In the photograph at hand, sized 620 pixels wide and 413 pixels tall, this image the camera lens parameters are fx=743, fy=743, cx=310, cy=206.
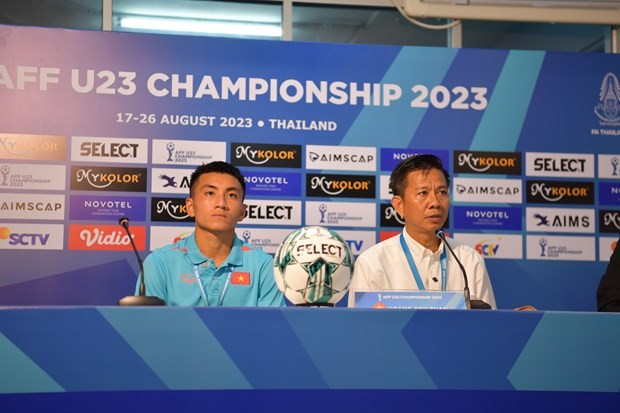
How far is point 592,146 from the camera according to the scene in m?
4.19

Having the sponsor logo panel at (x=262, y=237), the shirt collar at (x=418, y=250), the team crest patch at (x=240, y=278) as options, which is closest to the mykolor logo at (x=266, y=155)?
the sponsor logo panel at (x=262, y=237)

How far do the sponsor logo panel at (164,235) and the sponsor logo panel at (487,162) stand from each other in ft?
4.98

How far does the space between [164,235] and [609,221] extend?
2457 mm

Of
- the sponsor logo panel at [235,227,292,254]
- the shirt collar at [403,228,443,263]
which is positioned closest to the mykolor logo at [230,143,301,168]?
the sponsor logo panel at [235,227,292,254]

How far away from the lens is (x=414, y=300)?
5.64 ft

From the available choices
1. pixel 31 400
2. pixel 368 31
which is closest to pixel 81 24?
pixel 368 31

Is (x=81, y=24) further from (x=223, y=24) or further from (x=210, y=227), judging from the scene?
(x=210, y=227)

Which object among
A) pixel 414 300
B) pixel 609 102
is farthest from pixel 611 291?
pixel 609 102

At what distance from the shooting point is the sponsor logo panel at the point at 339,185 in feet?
13.1

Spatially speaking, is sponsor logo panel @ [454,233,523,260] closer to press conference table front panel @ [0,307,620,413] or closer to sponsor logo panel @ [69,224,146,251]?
sponsor logo panel @ [69,224,146,251]

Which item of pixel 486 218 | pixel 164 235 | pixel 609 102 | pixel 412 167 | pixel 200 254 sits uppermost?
pixel 609 102

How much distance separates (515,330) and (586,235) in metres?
2.86

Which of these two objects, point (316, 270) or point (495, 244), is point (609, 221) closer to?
point (495, 244)

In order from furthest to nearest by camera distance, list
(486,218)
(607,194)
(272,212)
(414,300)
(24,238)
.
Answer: (607,194) < (486,218) < (272,212) < (24,238) < (414,300)
